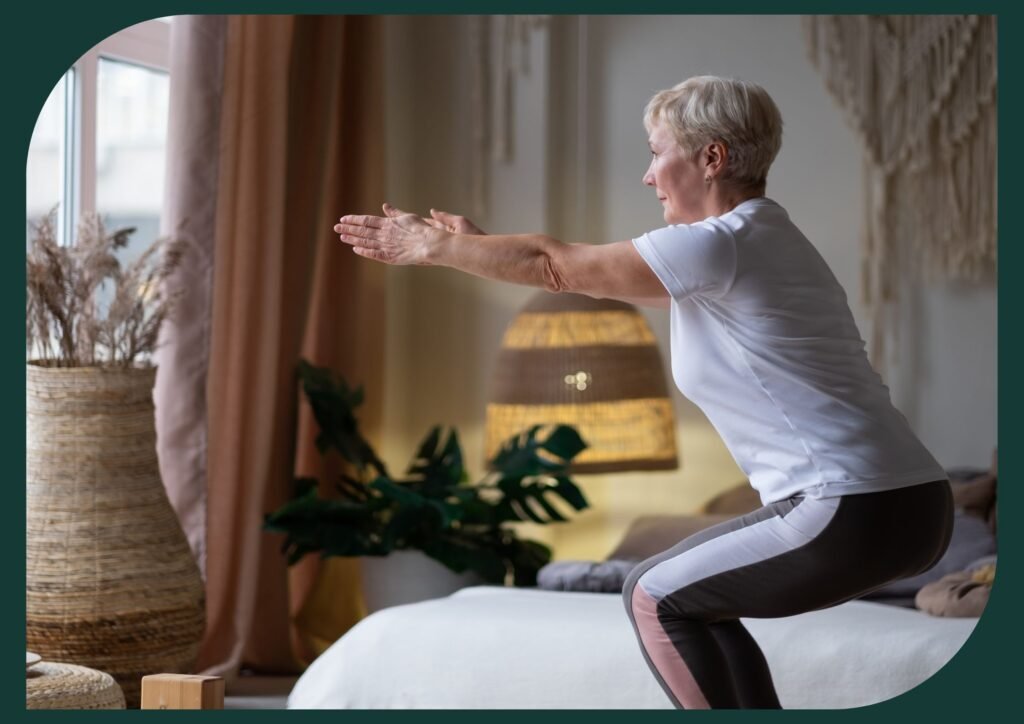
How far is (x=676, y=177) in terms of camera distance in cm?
170

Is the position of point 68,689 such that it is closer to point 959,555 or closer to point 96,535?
point 96,535

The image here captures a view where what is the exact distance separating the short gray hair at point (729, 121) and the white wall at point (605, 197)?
8.39 feet

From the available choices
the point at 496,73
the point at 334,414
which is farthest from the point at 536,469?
the point at 496,73

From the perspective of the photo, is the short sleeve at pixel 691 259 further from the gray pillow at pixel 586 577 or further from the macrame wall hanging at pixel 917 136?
the macrame wall hanging at pixel 917 136

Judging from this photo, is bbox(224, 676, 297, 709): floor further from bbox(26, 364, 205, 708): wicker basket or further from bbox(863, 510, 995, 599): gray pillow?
bbox(863, 510, 995, 599): gray pillow

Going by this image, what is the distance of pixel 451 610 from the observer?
2.77m

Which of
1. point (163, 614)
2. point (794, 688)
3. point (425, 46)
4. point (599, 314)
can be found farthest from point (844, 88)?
point (163, 614)

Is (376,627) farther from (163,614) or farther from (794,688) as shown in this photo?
(794,688)

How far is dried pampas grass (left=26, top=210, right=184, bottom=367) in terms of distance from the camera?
2811 millimetres

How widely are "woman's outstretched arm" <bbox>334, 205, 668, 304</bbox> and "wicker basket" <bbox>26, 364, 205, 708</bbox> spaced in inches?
53.2

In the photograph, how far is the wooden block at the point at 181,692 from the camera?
1.55 metres

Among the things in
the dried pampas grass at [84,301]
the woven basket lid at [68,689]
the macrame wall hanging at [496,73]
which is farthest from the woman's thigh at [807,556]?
the macrame wall hanging at [496,73]

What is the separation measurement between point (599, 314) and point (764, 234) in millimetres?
2295

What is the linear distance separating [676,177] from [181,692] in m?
0.91
